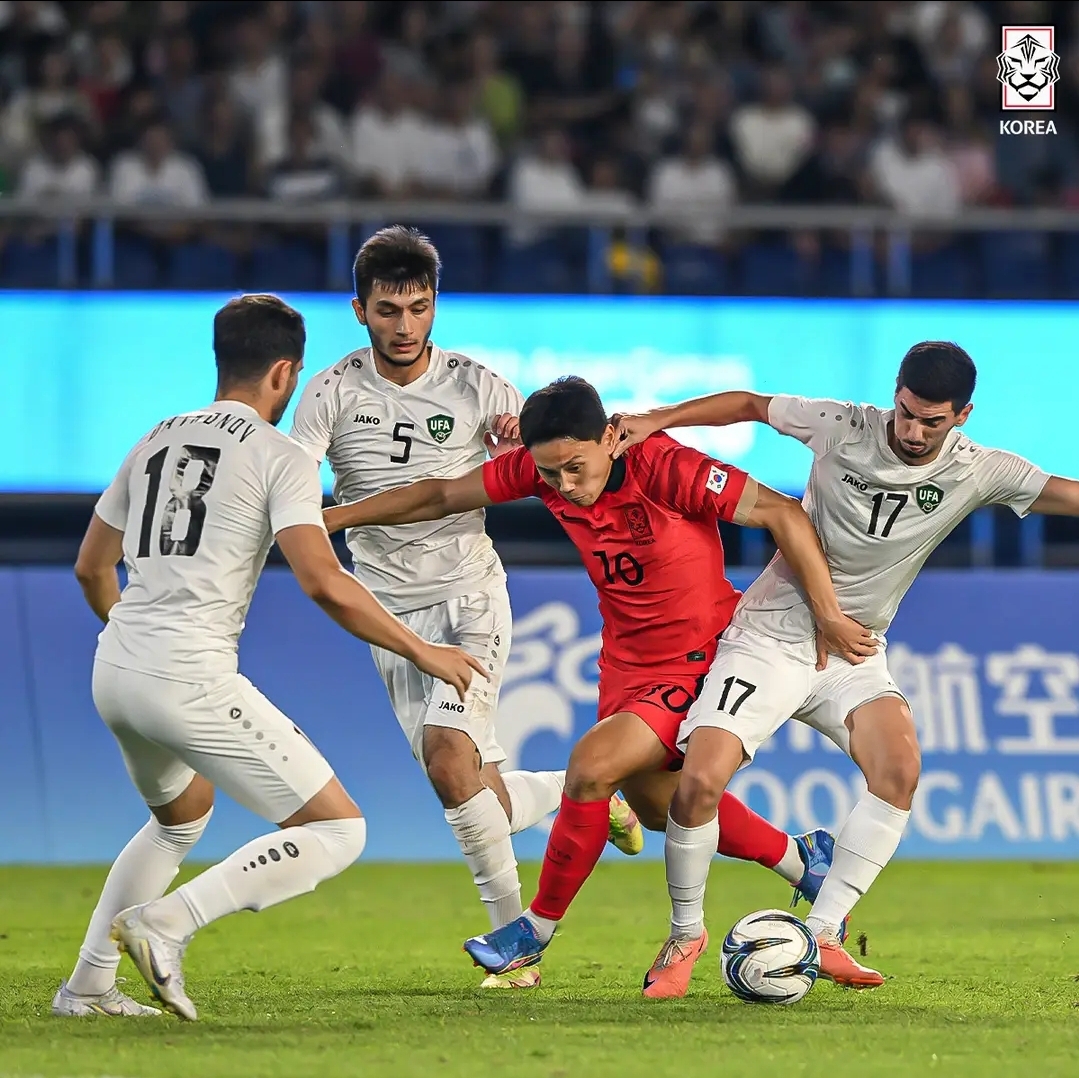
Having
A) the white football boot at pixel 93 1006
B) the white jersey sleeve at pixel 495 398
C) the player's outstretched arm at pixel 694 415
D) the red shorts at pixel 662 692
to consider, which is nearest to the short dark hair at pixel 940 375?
the player's outstretched arm at pixel 694 415

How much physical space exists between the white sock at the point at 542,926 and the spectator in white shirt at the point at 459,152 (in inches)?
323

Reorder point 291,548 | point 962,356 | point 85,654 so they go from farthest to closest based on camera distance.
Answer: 1. point 85,654
2. point 962,356
3. point 291,548

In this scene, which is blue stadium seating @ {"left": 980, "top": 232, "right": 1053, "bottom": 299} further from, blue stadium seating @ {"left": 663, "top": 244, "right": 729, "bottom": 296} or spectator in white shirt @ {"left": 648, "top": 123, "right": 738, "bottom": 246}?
spectator in white shirt @ {"left": 648, "top": 123, "right": 738, "bottom": 246}

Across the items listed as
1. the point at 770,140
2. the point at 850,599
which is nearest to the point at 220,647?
the point at 850,599

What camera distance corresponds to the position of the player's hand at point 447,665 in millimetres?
5637

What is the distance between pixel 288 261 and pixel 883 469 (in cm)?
699

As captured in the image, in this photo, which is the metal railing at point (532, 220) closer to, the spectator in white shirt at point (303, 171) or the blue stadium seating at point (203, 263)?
the blue stadium seating at point (203, 263)

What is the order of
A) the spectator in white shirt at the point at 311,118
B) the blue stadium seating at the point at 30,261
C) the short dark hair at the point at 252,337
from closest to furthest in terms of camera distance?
1. the short dark hair at the point at 252,337
2. the blue stadium seating at the point at 30,261
3. the spectator in white shirt at the point at 311,118

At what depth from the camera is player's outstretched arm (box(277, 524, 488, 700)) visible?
5555 mm

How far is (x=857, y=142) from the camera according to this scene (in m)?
14.4

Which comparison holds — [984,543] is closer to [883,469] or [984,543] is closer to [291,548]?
[883,469]

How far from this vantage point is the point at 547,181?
14125 millimetres

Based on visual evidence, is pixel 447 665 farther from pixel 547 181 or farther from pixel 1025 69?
pixel 1025 69

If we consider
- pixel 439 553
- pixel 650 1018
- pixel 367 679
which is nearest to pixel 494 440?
pixel 439 553
